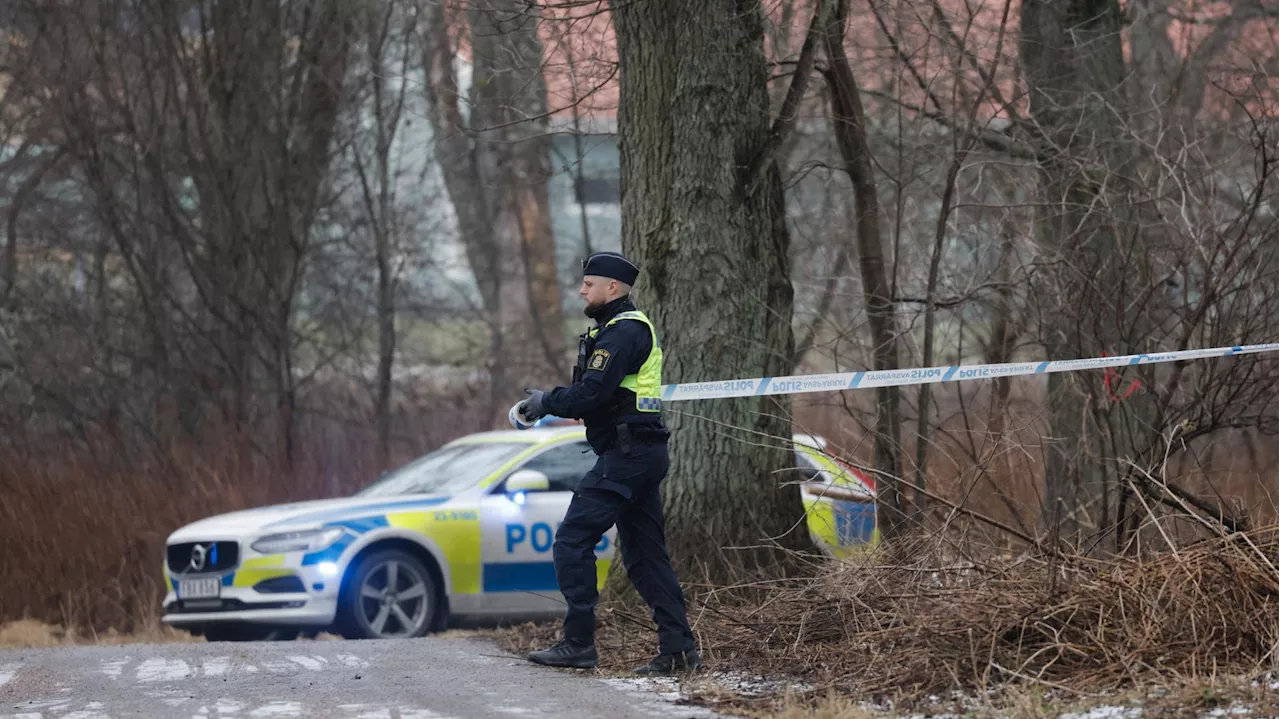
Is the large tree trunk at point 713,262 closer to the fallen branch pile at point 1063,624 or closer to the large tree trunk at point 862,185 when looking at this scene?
the large tree trunk at point 862,185

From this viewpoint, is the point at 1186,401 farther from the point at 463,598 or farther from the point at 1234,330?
the point at 463,598

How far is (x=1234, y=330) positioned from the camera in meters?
8.85

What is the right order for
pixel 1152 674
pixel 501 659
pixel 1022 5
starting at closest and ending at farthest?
pixel 1152 674, pixel 501 659, pixel 1022 5

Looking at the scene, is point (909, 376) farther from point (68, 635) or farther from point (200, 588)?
point (68, 635)

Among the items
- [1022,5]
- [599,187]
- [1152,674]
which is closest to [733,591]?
[1152,674]

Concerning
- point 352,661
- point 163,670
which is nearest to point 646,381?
point 352,661

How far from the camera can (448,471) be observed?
11.8 meters

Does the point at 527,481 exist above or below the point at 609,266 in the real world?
below

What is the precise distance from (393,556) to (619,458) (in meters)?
4.14

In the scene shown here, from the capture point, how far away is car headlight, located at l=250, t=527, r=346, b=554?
1059 centimetres

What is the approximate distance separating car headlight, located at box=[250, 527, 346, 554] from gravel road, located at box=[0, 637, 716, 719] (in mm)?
1667

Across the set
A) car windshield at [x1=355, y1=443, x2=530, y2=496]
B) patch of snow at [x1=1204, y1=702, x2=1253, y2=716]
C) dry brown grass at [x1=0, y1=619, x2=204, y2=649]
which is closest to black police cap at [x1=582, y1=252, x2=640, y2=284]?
patch of snow at [x1=1204, y1=702, x2=1253, y2=716]

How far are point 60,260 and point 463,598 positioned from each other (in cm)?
1033

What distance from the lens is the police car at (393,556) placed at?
10586 mm
